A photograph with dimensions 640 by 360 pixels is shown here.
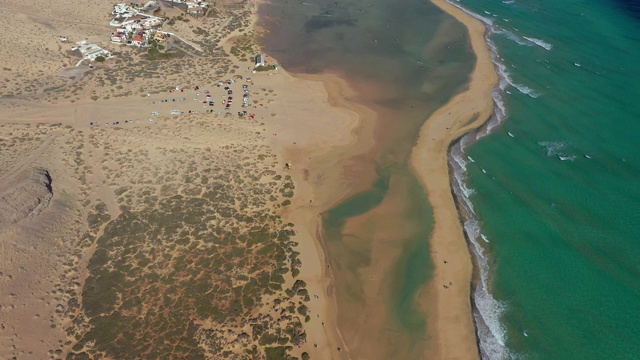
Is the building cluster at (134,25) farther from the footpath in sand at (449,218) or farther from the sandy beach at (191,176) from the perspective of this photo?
the footpath in sand at (449,218)

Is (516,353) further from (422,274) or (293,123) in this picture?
(293,123)

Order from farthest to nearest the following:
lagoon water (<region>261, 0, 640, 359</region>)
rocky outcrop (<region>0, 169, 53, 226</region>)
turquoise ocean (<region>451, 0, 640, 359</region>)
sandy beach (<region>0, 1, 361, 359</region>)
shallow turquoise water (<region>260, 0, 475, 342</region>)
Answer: shallow turquoise water (<region>260, 0, 475, 342</region>)
rocky outcrop (<region>0, 169, 53, 226</region>)
lagoon water (<region>261, 0, 640, 359</region>)
turquoise ocean (<region>451, 0, 640, 359</region>)
sandy beach (<region>0, 1, 361, 359</region>)

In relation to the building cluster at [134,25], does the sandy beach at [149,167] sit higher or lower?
lower

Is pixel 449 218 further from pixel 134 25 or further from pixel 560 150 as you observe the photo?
pixel 134 25

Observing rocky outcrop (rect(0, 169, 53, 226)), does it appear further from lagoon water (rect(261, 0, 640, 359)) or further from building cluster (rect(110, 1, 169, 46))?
building cluster (rect(110, 1, 169, 46))

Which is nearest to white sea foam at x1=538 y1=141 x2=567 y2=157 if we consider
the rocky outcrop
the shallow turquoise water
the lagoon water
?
the lagoon water

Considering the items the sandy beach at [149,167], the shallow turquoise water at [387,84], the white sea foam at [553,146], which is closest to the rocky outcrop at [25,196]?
the sandy beach at [149,167]
